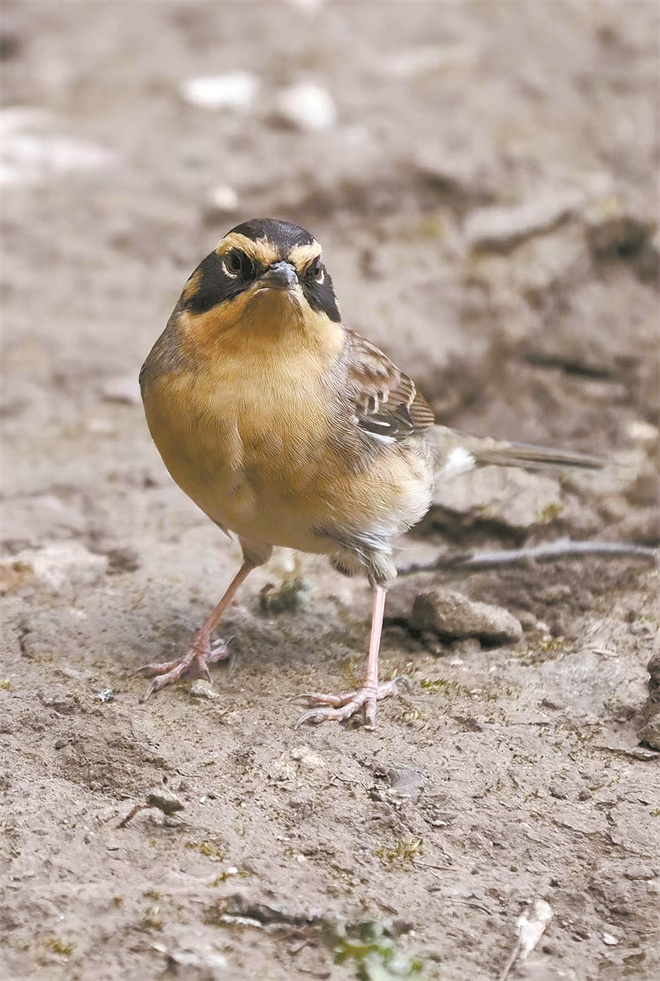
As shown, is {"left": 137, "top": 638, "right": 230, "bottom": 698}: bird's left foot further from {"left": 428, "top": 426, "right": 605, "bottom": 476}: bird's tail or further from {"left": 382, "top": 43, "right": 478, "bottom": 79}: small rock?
{"left": 382, "top": 43, "right": 478, "bottom": 79}: small rock

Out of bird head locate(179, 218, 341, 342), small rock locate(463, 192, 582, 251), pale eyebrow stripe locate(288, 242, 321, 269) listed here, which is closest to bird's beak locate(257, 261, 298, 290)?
bird head locate(179, 218, 341, 342)

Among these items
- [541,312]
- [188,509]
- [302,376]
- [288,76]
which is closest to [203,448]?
[302,376]

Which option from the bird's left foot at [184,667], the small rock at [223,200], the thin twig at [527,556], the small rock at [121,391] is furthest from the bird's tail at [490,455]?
the small rock at [223,200]

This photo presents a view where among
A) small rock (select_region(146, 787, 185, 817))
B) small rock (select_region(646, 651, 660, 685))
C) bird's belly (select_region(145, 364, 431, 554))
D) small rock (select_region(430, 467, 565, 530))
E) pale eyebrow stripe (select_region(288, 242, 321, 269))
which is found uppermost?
pale eyebrow stripe (select_region(288, 242, 321, 269))

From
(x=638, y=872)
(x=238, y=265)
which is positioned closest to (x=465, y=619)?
(x=638, y=872)

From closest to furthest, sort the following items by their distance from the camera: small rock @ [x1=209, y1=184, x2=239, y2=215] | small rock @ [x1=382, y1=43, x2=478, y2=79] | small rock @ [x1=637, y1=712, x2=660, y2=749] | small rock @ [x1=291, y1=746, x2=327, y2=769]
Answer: small rock @ [x1=291, y1=746, x2=327, y2=769]
small rock @ [x1=637, y1=712, x2=660, y2=749]
small rock @ [x1=209, y1=184, x2=239, y2=215]
small rock @ [x1=382, y1=43, x2=478, y2=79]

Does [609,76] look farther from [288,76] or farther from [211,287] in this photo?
[211,287]
